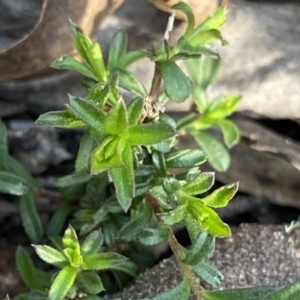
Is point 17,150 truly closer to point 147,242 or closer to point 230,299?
point 147,242

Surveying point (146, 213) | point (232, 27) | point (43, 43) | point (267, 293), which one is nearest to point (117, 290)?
point (146, 213)

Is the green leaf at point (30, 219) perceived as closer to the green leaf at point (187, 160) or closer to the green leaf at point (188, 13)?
the green leaf at point (187, 160)

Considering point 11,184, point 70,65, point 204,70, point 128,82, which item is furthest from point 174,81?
point 11,184

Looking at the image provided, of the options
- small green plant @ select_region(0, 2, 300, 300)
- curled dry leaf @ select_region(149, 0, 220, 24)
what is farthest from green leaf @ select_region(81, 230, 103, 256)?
curled dry leaf @ select_region(149, 0, 220, 24)

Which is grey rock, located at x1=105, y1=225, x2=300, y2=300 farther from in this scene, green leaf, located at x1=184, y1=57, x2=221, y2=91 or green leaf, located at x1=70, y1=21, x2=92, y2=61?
green leaf, located at x1=70, y1=21, x2=92, y2=61

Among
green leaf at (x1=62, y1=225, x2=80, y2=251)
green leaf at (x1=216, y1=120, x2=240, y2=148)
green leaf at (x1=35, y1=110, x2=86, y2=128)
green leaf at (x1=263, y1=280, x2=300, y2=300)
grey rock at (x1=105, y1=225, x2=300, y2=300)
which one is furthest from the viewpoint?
green leaf at (x1=216, y1=120, x2=240, y2=148)

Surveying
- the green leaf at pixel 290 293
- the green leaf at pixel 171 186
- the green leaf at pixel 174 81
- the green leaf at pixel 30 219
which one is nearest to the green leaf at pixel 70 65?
the green leaf at pixel 174 81
